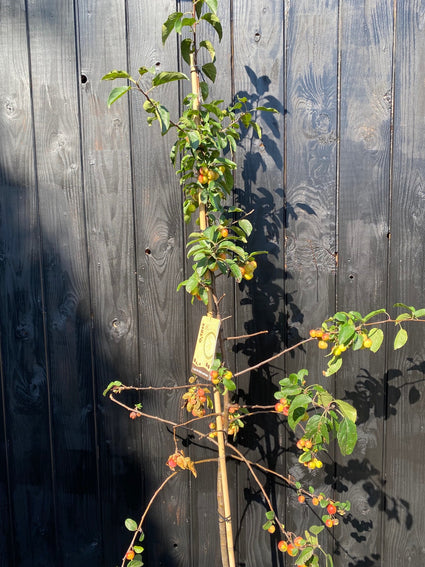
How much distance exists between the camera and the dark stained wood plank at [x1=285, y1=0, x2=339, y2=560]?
1.28 metres

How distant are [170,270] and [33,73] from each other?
0.74 meters

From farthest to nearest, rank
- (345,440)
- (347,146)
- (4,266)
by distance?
(4,266) < (347,146) < (345,440)

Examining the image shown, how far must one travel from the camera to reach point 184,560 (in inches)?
56.7

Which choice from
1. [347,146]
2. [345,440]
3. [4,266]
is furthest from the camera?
[4,266]

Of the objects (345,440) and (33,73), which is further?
(33,73)

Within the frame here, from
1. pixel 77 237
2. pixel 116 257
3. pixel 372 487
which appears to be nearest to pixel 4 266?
pixel 77 237

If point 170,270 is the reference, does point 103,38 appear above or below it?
above

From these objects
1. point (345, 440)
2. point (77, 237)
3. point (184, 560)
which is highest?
point (77, 237)

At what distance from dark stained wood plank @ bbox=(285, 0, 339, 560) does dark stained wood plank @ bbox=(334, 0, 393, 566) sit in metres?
0.03

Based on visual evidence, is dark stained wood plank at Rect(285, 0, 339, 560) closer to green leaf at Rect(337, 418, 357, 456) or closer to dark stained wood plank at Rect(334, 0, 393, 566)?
dark stained wood plank at Rect(334, 0, 393, 566)

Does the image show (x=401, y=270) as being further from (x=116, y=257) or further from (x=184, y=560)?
(x=184, y=560)

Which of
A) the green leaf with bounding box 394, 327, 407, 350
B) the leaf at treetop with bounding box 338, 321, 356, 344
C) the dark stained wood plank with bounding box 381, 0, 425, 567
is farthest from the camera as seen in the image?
the dark stained wood plank with bounding box 381, 0, 425, 567

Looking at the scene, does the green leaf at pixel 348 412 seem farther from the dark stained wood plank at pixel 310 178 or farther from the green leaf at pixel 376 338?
the dark stained wood plank at pixel 310 178

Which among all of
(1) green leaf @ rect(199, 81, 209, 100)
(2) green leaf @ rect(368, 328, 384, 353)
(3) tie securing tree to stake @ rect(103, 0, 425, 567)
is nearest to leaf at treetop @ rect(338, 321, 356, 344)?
(3) tie securing tree to stake @ rect(103, 0, 425, 567)
